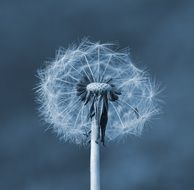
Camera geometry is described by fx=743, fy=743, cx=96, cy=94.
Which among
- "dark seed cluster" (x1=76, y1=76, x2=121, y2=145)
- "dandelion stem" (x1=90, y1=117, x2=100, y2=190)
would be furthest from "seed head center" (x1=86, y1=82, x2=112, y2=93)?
"dandelion stem" (x1=90, y1=117, x2=100, y2=190)

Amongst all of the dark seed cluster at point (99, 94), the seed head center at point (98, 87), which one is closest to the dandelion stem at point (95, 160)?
the dark seed cluster at point (99, 94)

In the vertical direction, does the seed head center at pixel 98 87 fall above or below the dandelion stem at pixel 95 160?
above

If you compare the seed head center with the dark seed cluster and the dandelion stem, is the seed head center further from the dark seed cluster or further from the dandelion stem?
the dandelion stem

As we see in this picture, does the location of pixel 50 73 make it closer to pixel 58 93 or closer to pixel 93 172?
pixel 58 93

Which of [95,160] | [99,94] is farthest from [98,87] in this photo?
[95,160]

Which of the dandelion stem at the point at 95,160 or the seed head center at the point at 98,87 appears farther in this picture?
the seed head center at the point at 98,87

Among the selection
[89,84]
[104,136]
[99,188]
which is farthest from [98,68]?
[99,188]

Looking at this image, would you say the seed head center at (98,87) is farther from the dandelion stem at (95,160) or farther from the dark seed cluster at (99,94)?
the dandelion stem at (95,160)
